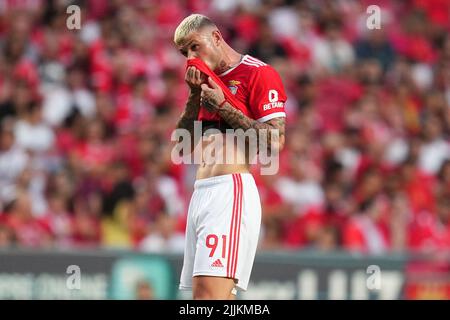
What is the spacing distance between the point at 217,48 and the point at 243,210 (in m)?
0.91

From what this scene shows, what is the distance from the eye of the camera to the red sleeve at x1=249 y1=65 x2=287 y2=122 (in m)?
5.75

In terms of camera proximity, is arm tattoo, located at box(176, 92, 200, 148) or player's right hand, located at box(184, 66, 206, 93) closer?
player's right hand, located at box(184, 66, 206, 93)

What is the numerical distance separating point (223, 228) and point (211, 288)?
33 cm

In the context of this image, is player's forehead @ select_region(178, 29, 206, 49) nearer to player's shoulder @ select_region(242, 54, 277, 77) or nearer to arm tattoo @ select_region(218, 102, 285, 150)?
player's shoulder @ select_region(242, 54, 277, 77)

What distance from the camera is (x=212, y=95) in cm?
561

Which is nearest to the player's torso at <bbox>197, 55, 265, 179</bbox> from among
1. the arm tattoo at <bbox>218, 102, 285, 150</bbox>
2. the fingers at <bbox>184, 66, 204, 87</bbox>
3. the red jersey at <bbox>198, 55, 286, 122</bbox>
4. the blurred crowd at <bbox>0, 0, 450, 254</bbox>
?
the red jersey at <bbox>198, 55, 286, 122</bbox>

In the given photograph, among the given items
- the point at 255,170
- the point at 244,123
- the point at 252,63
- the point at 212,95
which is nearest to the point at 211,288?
the point at 244,123

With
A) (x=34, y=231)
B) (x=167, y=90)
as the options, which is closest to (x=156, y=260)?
(x=34, y=231)

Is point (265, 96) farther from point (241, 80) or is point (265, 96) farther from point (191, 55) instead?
point (191, 55)

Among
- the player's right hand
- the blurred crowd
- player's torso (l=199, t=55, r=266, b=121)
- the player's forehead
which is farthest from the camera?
the blurred crowd

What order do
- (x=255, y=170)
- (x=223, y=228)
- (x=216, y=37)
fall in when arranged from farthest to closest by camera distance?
(x=255, y=170) < (x=216, y=37) < (x=223, y=228)

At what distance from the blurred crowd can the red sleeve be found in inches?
200

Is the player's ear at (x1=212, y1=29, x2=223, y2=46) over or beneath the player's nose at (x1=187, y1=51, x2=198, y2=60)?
over

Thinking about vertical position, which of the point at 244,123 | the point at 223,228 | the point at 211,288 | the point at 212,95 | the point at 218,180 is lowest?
the point at 211,288
